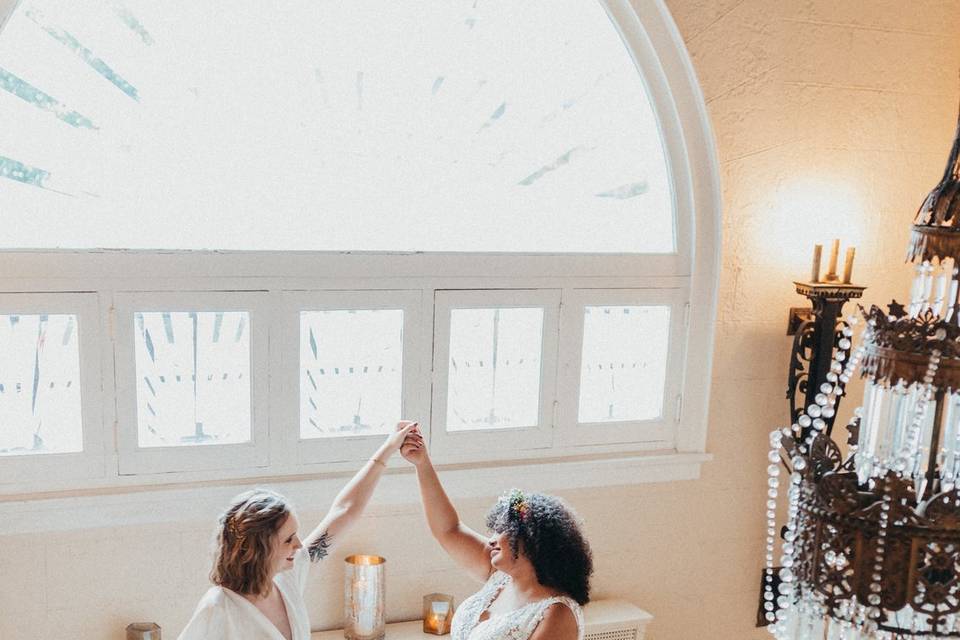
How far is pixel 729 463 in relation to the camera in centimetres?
384

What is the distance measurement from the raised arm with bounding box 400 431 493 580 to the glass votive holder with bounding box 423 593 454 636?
400mm

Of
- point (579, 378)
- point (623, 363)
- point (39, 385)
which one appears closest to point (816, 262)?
point (623, 363)

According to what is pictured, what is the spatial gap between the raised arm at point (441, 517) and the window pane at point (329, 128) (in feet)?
2.34

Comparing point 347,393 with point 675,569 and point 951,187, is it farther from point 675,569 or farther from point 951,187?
point 951,187

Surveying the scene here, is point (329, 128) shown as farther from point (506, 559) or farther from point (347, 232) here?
point (506, 559)

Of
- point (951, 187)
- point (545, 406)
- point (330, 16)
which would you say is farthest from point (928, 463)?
point (330, 16)

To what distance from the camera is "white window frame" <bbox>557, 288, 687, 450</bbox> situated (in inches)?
140

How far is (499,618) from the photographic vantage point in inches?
110

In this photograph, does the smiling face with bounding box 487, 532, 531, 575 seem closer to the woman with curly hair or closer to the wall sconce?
the woman with curly hair

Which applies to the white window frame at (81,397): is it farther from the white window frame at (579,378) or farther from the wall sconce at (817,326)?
the wall sconce at (817,326)

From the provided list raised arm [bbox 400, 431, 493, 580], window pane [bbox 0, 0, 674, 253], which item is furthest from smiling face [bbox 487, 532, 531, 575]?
window pane [bbox 0, 0, 674, 253]

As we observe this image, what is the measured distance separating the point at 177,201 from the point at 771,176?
2.12 metres

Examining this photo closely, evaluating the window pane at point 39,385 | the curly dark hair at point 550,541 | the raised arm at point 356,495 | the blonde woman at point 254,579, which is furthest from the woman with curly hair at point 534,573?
the window pane at point 39,385

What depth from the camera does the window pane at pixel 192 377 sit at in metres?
3.08
